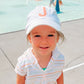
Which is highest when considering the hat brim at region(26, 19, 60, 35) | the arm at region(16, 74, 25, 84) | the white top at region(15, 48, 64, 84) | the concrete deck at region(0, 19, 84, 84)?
the hat brim at region(26, 19, 60, 35)

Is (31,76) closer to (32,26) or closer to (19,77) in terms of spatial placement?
(19,77)

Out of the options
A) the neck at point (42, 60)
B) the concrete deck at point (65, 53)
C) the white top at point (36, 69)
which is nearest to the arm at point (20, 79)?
the white top at point (36, 69)

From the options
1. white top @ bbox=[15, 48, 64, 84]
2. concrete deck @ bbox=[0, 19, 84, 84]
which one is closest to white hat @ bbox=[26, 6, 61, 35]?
white top @ bbox=[15, 48, 64, 84]

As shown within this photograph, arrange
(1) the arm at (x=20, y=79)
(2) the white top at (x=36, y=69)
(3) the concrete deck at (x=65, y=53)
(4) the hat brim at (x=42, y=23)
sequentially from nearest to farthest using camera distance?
(4) the hat brim at (x=42, y=23) → (2) the white top at (x=36, y=69) → (1) the arm at (x=20, y=79) → (3) the concrete deck at (x=65, y=53)

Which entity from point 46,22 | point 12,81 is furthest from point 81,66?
point 46,22

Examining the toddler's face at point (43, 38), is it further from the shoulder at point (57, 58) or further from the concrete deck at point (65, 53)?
the concrete deck at point (65, 53)

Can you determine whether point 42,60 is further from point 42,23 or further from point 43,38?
point 42,23

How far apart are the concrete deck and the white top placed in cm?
154

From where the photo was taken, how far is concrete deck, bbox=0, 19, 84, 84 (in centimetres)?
326

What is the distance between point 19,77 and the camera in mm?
1703

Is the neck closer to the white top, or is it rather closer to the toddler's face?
the white top

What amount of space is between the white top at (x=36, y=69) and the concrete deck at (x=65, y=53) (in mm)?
1542

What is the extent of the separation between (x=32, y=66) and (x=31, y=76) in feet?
0.41

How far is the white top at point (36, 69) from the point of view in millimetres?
1595
